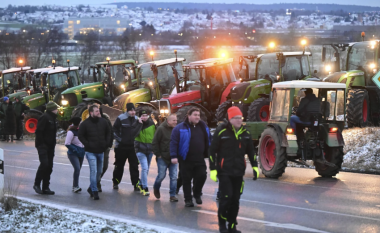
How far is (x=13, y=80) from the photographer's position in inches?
1620

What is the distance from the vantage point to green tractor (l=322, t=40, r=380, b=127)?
20.5m

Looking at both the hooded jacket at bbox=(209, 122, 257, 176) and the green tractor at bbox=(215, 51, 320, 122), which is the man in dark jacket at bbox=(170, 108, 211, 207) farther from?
the green tractor at bbox=(215, 51, 320, 122)

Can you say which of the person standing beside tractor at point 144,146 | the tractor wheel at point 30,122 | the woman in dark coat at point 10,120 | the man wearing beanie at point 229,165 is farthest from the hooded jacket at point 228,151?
the tractor wheel at point 30,122

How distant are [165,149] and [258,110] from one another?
30.7 ft

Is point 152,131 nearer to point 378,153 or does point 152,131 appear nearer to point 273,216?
point 273,216

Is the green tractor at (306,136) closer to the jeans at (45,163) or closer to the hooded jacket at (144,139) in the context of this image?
the hooded jacket at (144,139)

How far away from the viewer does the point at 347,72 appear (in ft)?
70.8

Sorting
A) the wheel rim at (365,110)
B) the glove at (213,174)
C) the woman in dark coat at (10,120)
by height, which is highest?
the glove at (213,174)

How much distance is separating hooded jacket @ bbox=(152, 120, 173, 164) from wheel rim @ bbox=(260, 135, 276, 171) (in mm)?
3504

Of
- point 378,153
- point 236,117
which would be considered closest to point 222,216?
point 236,117

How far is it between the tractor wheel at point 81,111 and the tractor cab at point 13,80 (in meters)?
12.4

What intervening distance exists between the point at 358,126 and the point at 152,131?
1039 cm

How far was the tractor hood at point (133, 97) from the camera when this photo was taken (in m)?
25.6

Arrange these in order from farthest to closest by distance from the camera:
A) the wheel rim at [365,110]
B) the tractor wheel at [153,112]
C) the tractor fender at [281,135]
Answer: the tractor wheel at [153,112]
the wheel rim at [365,110]
the tractor fender at [281,135]
